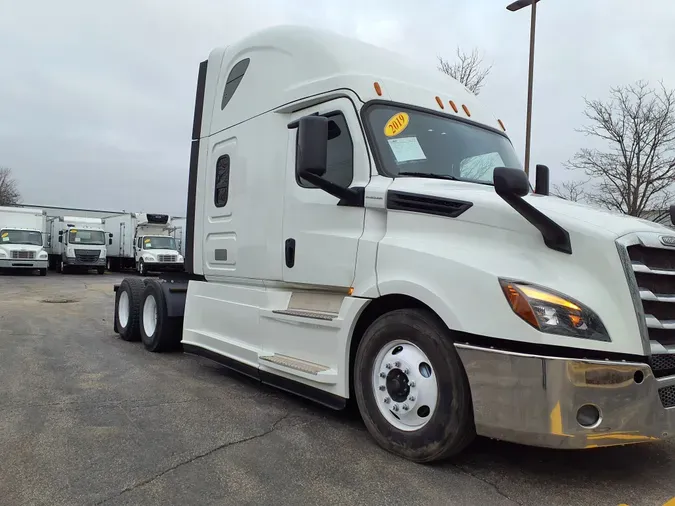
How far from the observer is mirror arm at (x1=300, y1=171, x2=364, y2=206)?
4.10 m

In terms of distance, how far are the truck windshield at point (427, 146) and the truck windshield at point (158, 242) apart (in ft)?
88.5

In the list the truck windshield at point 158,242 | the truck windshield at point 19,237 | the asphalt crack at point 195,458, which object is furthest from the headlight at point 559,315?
the truck windshield at point 158,242

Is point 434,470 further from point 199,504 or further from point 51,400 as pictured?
point 51,400

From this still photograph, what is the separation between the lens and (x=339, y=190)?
13.7 feet

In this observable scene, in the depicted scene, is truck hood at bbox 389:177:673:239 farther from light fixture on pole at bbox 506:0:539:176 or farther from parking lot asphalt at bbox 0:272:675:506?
light fixture on pole at bbox 506:0:539:176

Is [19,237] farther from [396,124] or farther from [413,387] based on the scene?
[413,387]

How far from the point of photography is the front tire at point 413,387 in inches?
131

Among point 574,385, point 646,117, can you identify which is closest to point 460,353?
point 574,385

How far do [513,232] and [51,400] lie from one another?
4.19m

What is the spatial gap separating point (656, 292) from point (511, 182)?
3.50ft

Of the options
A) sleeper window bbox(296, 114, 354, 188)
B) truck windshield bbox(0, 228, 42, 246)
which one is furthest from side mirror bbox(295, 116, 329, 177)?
truck windshield bbox(0, 228, 42, 246)

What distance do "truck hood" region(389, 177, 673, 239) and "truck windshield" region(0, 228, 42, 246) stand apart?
27.2 metres

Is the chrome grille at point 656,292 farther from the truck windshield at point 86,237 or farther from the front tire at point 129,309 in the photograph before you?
the truck windshield at point 86,237

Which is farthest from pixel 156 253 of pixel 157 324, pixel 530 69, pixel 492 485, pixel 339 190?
pixel 492 485
